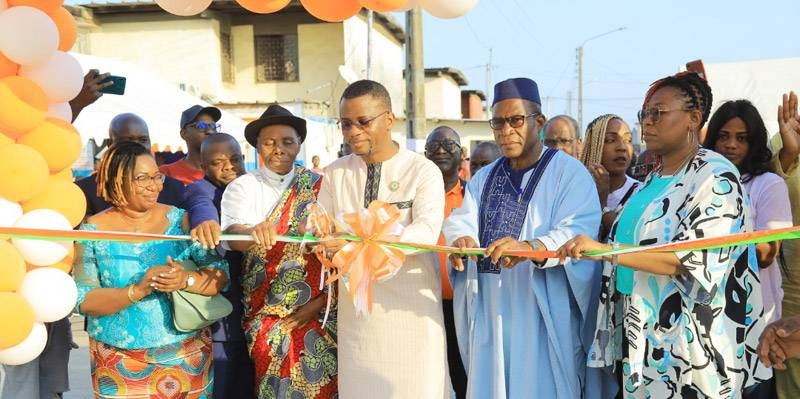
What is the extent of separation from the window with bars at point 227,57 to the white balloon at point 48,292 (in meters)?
22.7

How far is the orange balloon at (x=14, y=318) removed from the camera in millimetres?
3395

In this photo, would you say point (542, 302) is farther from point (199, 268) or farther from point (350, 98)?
point (199, 268)

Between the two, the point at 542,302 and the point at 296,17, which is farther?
the point at 296,17

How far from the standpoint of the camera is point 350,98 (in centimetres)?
368

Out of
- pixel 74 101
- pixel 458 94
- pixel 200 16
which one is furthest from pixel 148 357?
pixel 458 94

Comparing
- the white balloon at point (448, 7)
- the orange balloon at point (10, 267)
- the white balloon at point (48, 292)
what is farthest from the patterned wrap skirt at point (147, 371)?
the white balloon at point (448, 7)

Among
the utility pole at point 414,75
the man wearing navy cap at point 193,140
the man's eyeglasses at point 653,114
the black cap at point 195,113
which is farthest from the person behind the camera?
the utility pole at point 414,75

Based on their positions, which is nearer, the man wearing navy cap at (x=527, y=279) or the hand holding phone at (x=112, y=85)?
the man wearing navy cap at (x=527, y=279)

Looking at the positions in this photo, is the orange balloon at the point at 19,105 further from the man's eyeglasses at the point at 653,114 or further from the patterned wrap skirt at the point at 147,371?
the man's eyeglasses at the point at 653,114

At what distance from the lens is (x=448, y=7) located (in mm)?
4223

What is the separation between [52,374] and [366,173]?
2.43m

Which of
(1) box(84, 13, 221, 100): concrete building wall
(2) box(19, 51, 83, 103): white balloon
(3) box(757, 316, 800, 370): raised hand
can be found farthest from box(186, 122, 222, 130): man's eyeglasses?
(1) box(84, 13, 221, 100): concrete building wall

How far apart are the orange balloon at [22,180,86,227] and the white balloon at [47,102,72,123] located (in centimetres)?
39

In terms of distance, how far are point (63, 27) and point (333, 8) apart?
153 centimetres
